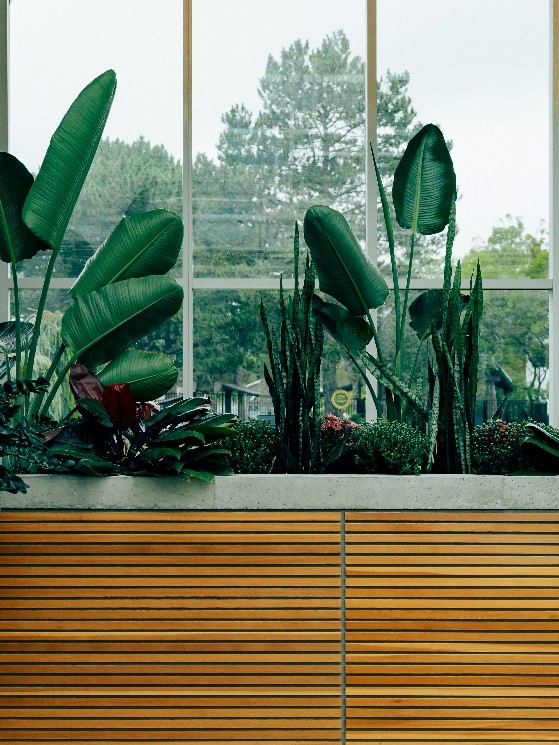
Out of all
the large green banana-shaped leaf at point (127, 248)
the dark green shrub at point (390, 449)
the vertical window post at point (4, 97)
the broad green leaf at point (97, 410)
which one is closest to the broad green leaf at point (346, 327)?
the dark green shrub at point (390, 449)

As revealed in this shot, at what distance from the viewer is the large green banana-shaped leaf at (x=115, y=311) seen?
109 inches

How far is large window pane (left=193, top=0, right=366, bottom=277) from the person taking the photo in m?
4.16

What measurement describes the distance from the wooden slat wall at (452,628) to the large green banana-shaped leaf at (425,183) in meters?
1.45

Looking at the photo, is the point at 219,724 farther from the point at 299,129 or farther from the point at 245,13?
the point at 245,13

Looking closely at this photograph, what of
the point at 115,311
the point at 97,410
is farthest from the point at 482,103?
the point at 97,410

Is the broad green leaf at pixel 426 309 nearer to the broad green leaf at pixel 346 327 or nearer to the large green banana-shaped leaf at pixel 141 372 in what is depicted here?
the broad green leaf at pixel 346 327

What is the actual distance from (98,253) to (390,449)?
1.41m

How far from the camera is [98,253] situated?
2934 mm

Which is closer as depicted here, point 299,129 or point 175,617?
point 175,617

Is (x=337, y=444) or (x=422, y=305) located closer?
(x=337, y=444)

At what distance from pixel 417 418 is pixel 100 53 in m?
2.94

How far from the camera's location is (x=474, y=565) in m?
2.31

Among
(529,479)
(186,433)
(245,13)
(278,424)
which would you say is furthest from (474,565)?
(245,13)

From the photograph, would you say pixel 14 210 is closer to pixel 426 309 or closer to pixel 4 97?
pixel 4 97
